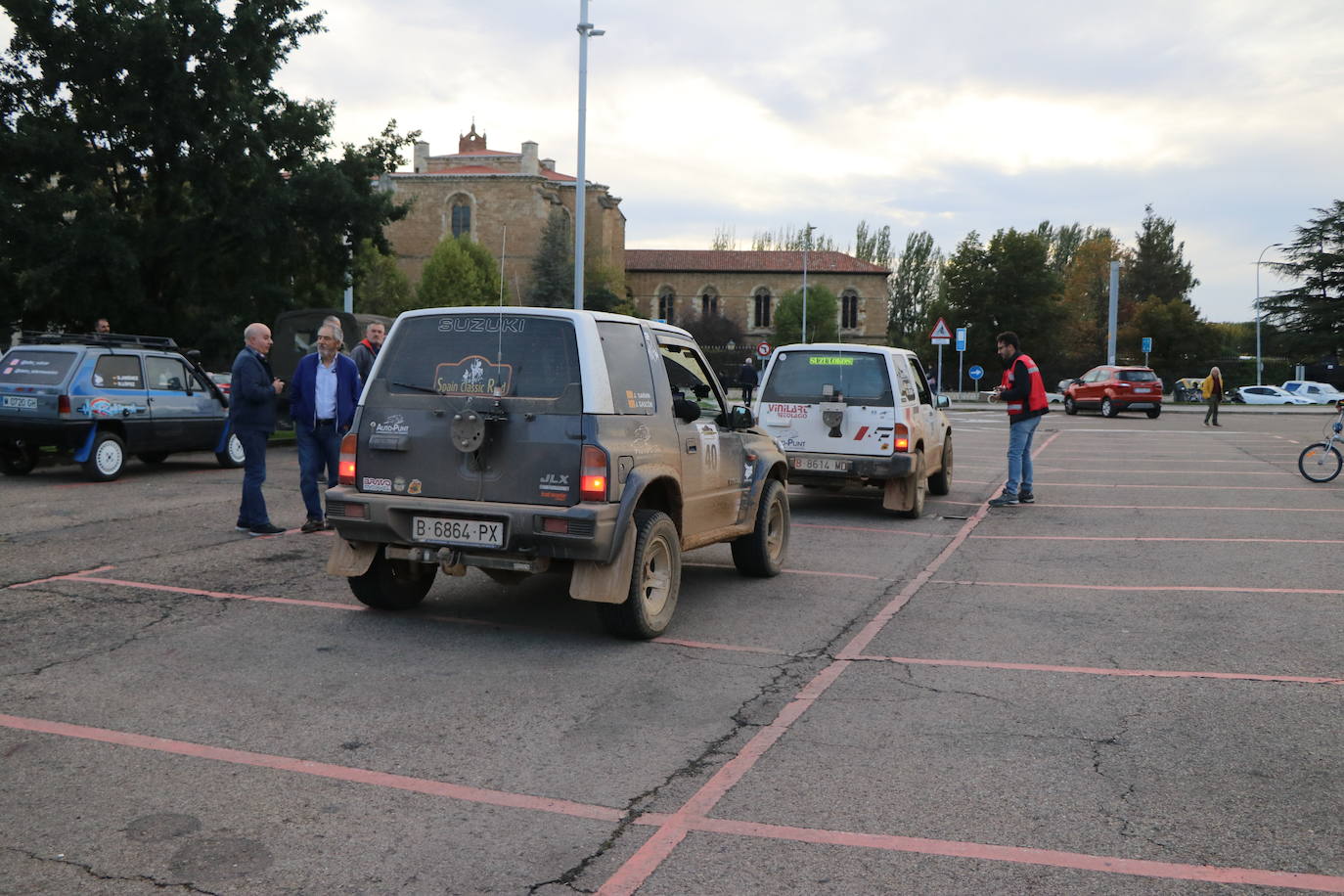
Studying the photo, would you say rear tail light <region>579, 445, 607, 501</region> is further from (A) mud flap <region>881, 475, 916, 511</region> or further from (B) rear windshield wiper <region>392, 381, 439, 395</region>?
(A) mud flap <region>881, 475, 916, 511</region>

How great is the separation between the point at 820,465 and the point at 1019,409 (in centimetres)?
302

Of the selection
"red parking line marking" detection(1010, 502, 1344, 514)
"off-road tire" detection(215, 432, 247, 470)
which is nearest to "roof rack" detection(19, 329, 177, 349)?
"off-road tire" detection(215, 432, 247, 470)

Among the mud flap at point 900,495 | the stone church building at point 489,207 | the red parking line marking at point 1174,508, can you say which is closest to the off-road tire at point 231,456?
the mud flap at point 900,495

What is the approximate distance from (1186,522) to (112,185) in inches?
834

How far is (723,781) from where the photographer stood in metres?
4.31

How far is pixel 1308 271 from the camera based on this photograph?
78875 mm

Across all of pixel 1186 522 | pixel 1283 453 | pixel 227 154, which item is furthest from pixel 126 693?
pixel 1283 453

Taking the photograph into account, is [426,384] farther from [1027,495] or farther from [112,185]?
[112,185]

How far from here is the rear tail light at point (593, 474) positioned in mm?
6117

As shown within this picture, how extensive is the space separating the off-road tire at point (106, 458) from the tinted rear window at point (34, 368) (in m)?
0.87

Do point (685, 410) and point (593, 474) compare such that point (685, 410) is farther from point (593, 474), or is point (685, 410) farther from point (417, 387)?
point (417, 387)

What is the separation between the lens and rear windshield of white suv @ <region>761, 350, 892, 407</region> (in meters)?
12.1

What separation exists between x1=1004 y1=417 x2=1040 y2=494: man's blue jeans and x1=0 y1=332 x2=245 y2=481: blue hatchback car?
9378 mm

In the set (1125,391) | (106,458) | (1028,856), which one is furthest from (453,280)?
(1028,856)
